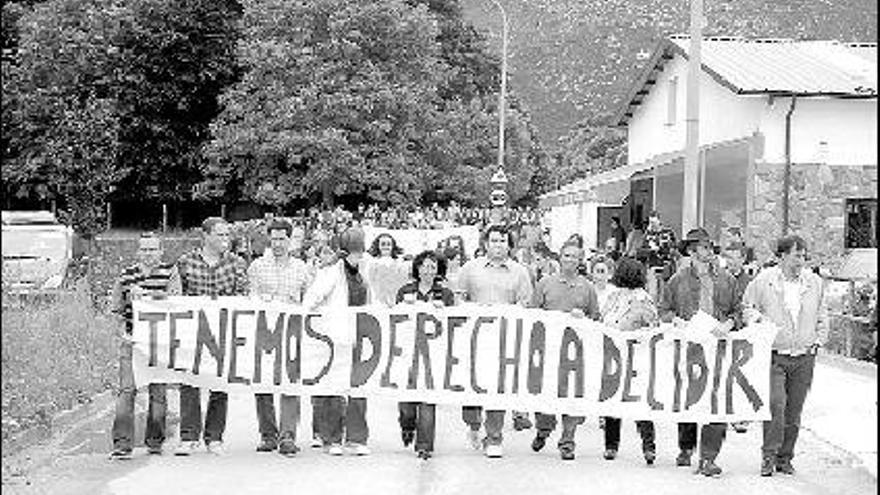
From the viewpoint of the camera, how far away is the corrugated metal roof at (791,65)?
34562 mm

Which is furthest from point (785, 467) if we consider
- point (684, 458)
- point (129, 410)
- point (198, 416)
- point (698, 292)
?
point (129, 410)

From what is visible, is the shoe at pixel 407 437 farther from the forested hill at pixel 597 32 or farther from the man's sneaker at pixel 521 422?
the forested hill at pixel 597 32

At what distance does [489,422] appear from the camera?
12.5 meters

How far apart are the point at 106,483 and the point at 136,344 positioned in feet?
5.70

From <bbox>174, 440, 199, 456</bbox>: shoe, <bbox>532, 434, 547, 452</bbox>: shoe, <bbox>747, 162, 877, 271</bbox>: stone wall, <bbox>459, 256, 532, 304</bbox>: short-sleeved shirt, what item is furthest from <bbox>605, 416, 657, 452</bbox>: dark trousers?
<bbox>747, 162, 877, 271</bbox>: stone wall

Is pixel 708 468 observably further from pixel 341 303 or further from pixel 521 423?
pixel 341 303

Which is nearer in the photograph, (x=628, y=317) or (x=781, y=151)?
(x=628, y=317)

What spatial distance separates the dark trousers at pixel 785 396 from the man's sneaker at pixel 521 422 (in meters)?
2.72

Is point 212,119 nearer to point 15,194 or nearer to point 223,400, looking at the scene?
point 15,194

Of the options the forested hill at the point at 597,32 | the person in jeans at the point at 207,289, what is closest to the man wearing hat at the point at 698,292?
the person in jeans at the point at 207,289

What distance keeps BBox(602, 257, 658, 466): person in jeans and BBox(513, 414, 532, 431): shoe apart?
1.47 m

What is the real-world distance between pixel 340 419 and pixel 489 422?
1195 millimetres

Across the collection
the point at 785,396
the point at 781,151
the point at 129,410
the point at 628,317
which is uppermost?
the point at 781,151

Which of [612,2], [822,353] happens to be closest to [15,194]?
[612,2]
